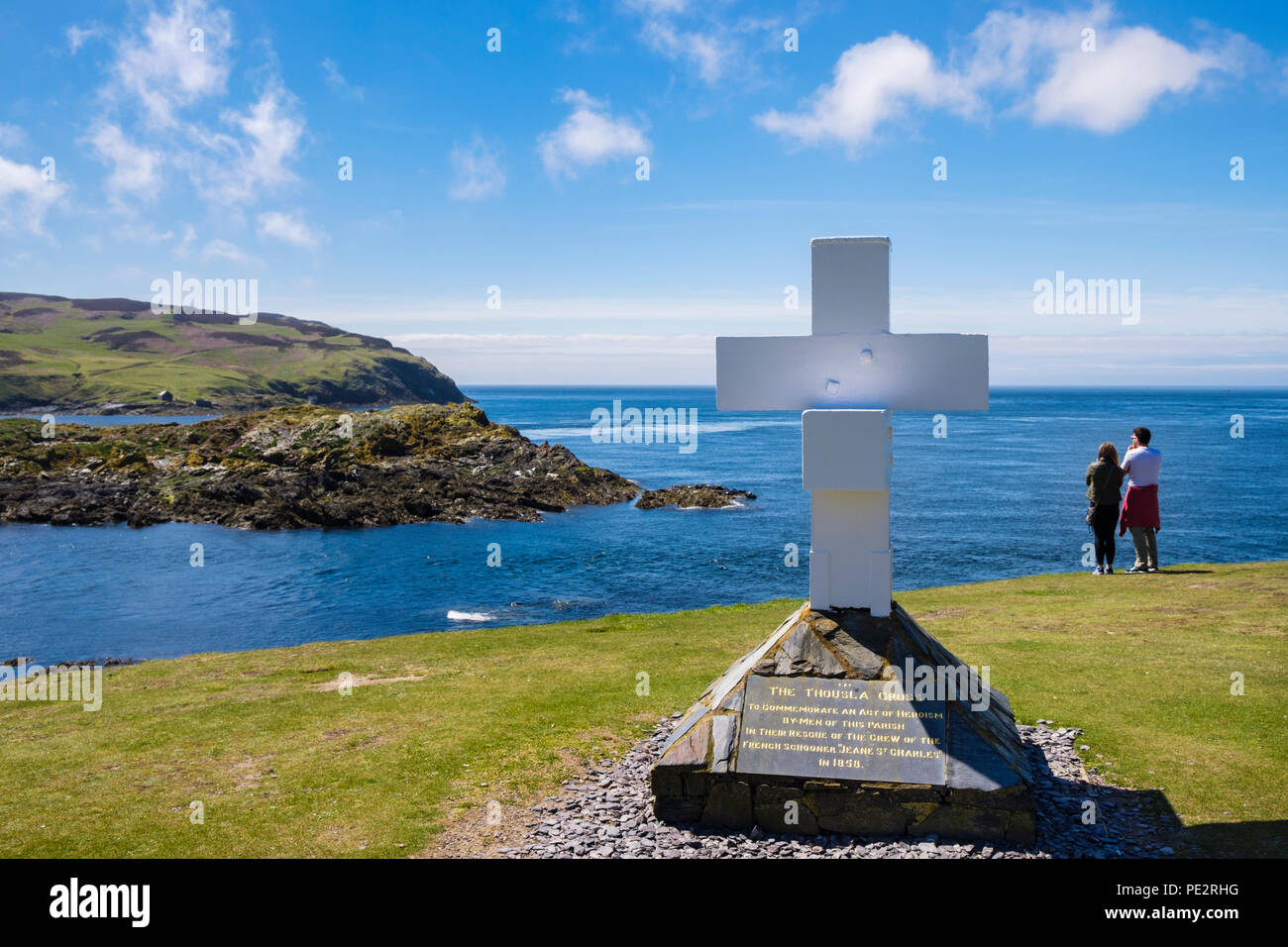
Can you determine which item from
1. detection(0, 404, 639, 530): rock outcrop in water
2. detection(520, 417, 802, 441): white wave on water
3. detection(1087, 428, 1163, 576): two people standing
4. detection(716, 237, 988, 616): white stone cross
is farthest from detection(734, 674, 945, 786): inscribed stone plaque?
detection(520, 417, 802, 441): white wave on water

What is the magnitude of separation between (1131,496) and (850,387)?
11.5 metres

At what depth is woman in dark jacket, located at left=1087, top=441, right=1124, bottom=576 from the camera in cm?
1655

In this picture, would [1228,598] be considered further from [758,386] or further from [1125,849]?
[758,386]

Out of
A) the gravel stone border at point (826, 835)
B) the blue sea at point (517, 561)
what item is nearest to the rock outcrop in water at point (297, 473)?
the blue sea at point (517, 561)

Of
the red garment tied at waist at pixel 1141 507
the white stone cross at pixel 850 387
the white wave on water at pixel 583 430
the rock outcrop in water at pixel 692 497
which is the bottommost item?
the rock outcrop in water at pixel 692 497

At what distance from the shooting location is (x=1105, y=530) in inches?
676

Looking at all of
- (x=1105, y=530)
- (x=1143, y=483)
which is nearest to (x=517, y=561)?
(x=1105, y=530)

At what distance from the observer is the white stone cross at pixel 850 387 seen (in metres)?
7.30

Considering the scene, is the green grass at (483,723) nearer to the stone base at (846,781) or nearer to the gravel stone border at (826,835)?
the gravel stone border at (826,835)

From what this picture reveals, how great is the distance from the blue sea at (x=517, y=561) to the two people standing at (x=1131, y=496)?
1098 centimetres

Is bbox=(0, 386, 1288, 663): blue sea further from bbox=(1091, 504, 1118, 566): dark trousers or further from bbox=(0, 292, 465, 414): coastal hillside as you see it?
bbox=(0, 292, 465, 414): coastal hillside

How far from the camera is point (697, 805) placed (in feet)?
23.5

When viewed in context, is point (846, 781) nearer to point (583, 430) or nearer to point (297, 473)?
point (297, 473)

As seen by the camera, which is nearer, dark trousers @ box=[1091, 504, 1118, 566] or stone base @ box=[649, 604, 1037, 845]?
stone base @ box=[649, 604, 1037, 845]
